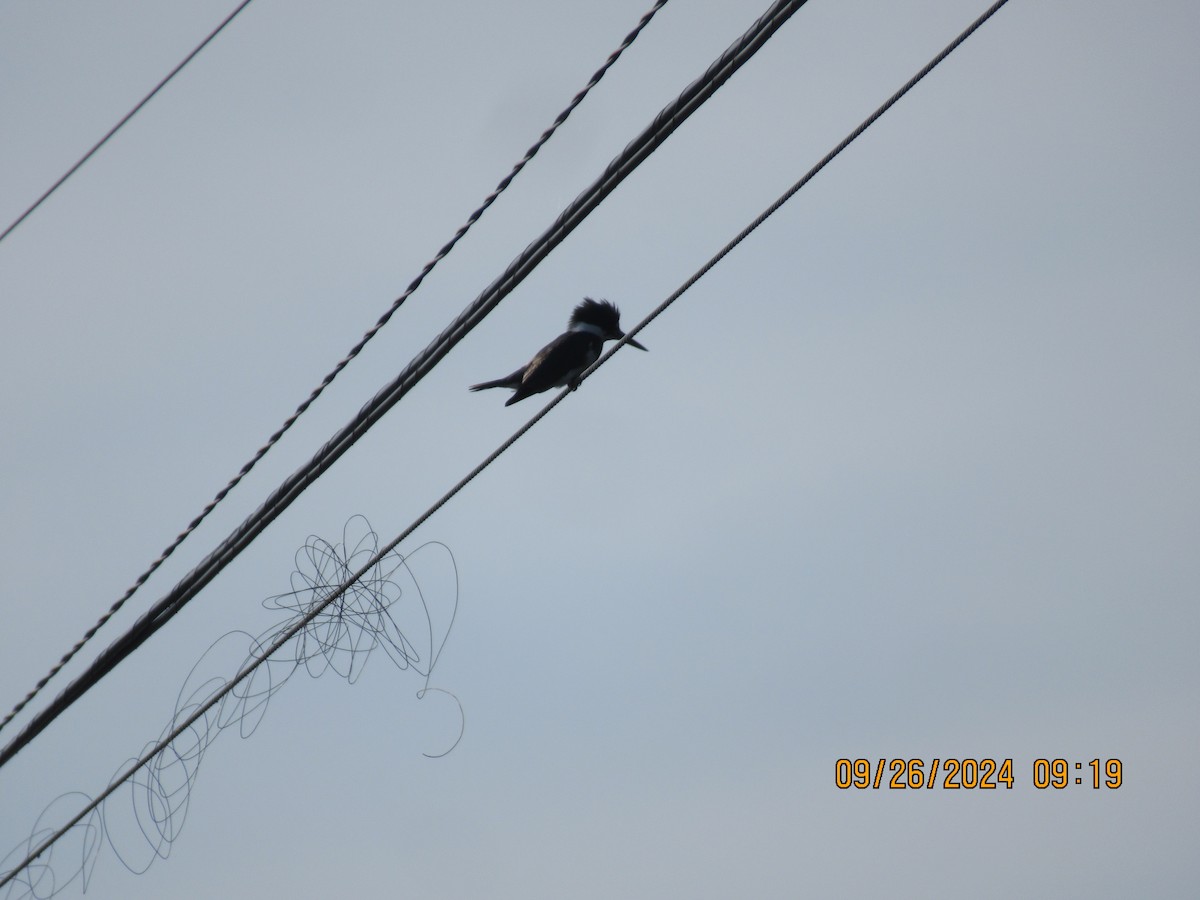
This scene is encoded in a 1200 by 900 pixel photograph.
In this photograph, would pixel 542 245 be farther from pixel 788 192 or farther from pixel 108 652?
pixel 108 652

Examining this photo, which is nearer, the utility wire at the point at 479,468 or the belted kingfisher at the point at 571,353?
the utility wire at the point at 479,468

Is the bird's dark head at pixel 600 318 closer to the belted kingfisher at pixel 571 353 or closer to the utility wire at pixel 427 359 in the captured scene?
the belted kingfisher at pixel 571 353

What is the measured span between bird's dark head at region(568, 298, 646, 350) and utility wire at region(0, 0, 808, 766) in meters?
5.06

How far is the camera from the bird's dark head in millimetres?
9969

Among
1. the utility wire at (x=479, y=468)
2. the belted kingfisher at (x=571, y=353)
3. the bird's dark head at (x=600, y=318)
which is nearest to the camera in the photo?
the utility wire at (x=479, y=468)

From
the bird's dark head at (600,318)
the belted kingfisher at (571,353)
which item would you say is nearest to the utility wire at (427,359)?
the belted kingfisher at (571,353)

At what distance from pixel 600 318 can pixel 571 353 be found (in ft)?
2.29

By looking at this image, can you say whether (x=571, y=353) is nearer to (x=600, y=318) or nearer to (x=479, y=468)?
(x=600, y=318)

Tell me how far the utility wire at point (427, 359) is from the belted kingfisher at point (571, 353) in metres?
4.03

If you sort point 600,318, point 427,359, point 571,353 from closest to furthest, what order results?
point 427,359, point 571,353, point 600,318

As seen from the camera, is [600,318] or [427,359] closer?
[427,359]

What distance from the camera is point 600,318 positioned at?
9977 mm

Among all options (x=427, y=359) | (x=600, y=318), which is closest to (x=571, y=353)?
(x=600, y=318)

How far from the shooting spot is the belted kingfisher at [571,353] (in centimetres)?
930
